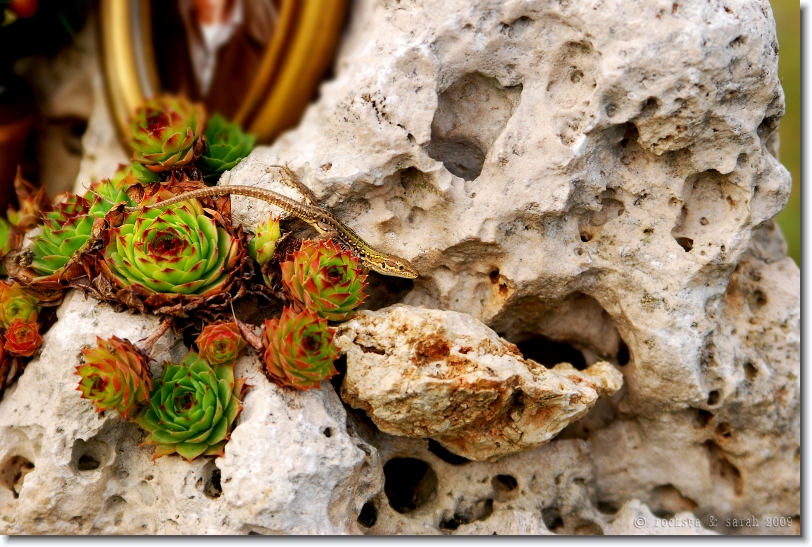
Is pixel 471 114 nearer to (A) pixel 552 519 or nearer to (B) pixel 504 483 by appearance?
(B) pixel 504 483

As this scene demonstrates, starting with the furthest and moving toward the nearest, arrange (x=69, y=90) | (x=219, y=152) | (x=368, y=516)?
(x=69, y=90) < (x=219, y=152) < (x=368, y=516)

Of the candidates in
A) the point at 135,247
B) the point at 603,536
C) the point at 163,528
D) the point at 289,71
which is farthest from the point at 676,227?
the point at 289,71

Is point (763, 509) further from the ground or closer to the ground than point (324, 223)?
closer to the ground

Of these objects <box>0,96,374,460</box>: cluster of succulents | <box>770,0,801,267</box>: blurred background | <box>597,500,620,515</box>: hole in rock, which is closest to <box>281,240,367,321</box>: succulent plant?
<box>0,96,374,460</box>: cluster of succulents

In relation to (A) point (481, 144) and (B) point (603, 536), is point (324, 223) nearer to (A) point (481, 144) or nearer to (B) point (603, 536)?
(A) point (481, 144)

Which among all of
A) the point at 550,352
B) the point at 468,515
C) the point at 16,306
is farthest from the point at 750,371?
the point at 16,306

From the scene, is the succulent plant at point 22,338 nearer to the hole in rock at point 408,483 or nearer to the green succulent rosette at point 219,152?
the green succulent rosette at point 219,152
